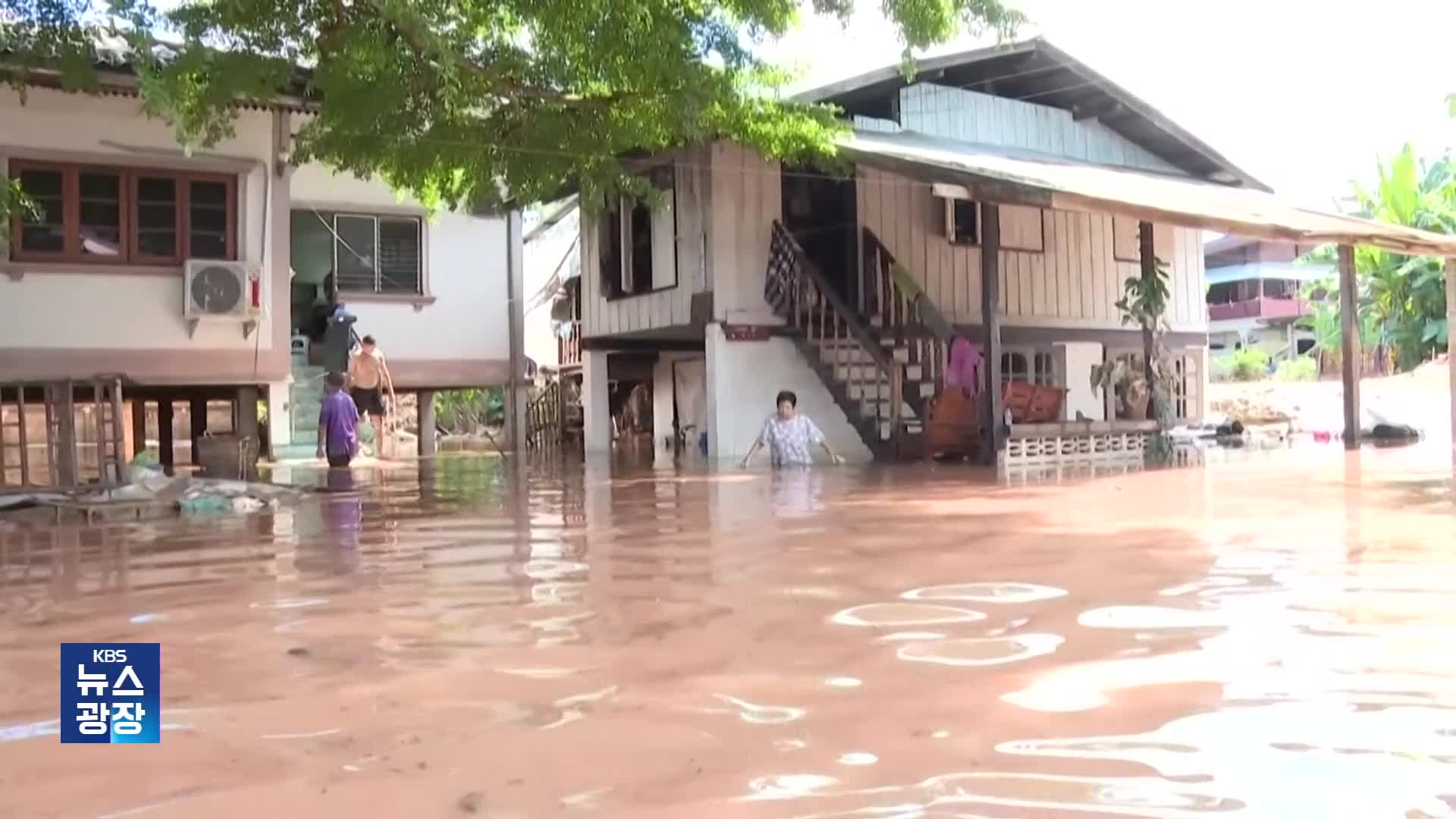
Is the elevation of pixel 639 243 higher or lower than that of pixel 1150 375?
higher

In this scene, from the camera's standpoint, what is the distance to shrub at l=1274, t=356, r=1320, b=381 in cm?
2797

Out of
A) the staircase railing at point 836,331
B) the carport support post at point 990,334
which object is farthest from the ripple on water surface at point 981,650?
the staircase railing at point 836,331

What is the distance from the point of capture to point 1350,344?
567 inches

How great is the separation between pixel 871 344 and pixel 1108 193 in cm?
297

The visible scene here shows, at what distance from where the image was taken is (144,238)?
1288cm

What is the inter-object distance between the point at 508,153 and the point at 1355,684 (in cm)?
935

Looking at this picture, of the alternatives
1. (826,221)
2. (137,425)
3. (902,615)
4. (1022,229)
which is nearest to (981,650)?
(902,615)

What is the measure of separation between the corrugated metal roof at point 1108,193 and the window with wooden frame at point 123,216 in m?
7.12

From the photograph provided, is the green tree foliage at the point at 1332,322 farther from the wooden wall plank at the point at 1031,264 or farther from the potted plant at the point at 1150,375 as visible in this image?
the potted plant at the point at 1150,375

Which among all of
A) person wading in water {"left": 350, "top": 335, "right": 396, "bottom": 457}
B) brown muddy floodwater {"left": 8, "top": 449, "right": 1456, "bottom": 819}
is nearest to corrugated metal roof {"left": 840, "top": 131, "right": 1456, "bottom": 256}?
brown muddy floodwater {"left": 8, "top": 449, "right": 1456, "bottom": 819}

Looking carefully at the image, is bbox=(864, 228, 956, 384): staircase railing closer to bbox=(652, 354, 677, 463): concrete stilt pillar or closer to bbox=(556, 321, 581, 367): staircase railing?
bbox=(652, 354, 677, 463): concrete stilt pillar

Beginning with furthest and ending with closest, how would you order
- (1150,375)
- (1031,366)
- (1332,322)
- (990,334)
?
(1332,322)
(1031,366)
(1150,375)
(990,334)

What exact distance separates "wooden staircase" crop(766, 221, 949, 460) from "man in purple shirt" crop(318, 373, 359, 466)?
5118 mm

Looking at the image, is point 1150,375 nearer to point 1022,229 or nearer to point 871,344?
point 871,344
